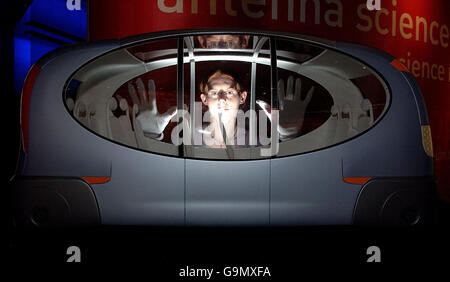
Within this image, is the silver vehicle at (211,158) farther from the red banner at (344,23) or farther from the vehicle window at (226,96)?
the red banner at (344,23)

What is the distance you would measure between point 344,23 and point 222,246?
11.4 ft

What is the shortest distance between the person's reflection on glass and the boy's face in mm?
267

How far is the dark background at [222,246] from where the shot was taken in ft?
7.91

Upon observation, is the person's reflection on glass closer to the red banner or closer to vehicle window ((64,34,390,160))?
vehicle window ((64,34,390,160))

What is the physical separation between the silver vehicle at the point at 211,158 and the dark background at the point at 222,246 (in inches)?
2.7

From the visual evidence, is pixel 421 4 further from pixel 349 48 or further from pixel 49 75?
pixel 49 75

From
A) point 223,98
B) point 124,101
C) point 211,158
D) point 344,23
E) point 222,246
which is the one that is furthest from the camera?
point 344,23

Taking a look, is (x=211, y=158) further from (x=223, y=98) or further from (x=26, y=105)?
(x=26, y=105)

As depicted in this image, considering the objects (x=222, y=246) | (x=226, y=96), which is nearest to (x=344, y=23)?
(x=226, y=96)

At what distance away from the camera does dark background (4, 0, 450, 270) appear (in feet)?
7.91

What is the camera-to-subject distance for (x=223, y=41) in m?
2.73

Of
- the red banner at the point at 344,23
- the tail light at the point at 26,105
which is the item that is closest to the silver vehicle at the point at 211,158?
the tail light at the point at 26,105

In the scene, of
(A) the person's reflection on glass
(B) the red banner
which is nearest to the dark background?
(A) the person's reflection on glass

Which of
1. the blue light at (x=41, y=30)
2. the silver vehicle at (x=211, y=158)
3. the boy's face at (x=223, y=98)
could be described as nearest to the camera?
the silver vehicle at (x=211, y=158)
